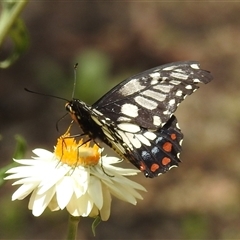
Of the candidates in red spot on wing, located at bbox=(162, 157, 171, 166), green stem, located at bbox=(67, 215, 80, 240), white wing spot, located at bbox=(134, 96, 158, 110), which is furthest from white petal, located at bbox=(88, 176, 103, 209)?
white wing spot, located at bbox=(134, 96, 158, 110)

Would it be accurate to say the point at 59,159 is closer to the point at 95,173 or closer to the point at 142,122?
the point at 95,173

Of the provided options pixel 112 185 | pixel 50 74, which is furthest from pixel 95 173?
pixel 50 74

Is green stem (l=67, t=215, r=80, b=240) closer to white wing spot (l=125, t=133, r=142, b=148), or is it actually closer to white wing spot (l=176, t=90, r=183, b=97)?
white wing spot (l=125, t=133, r=142, b=148)

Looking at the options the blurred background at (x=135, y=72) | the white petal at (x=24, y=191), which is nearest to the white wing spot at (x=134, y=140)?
the white petal at (x=24, y=191)

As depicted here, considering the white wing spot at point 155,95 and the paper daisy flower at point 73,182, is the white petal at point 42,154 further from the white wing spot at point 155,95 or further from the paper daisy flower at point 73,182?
the white wing spot at point 155,95

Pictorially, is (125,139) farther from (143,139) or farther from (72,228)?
(72,228)
